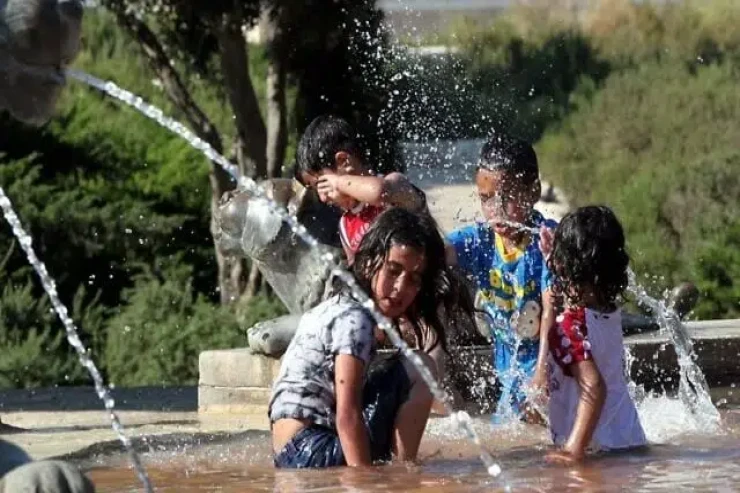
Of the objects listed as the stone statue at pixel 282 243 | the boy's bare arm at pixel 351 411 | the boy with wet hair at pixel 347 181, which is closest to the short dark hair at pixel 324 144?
the boy with wet hair at pixel 347 181

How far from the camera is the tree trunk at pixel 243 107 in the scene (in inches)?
535

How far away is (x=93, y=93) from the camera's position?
19.6m

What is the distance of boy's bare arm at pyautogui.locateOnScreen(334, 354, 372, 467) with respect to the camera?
470cm

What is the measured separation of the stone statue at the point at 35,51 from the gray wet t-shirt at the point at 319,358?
3.60 feet

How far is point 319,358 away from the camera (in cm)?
486

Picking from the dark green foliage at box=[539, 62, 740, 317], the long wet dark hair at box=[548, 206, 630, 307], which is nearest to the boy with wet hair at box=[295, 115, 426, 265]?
the long wet dark hair at box=[548, 206, 630, 307]

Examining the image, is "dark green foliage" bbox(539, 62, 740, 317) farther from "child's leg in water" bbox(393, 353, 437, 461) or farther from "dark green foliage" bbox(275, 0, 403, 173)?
"child's leg in water" bbox(393, 353, 437, 461)

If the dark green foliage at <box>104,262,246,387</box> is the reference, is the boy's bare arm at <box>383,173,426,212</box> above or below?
above

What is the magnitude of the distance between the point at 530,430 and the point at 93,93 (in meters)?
14.2

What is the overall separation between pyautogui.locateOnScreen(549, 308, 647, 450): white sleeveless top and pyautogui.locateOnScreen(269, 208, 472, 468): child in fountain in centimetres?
43

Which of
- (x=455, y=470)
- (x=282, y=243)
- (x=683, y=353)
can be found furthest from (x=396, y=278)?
(x=683, y=353)

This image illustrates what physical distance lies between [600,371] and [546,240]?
757 millimetres

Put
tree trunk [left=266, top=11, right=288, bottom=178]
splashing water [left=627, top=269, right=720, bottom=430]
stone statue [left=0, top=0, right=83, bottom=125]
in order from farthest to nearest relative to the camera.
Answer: tree trunk [left=266, top=11, right=288, bottom=178], splashing water [left=627, top=269, right=720, bottom=430], stone statue [left=0, top=0, right=83, bottom=125]

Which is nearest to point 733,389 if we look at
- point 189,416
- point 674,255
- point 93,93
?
Answer: point 189,416
